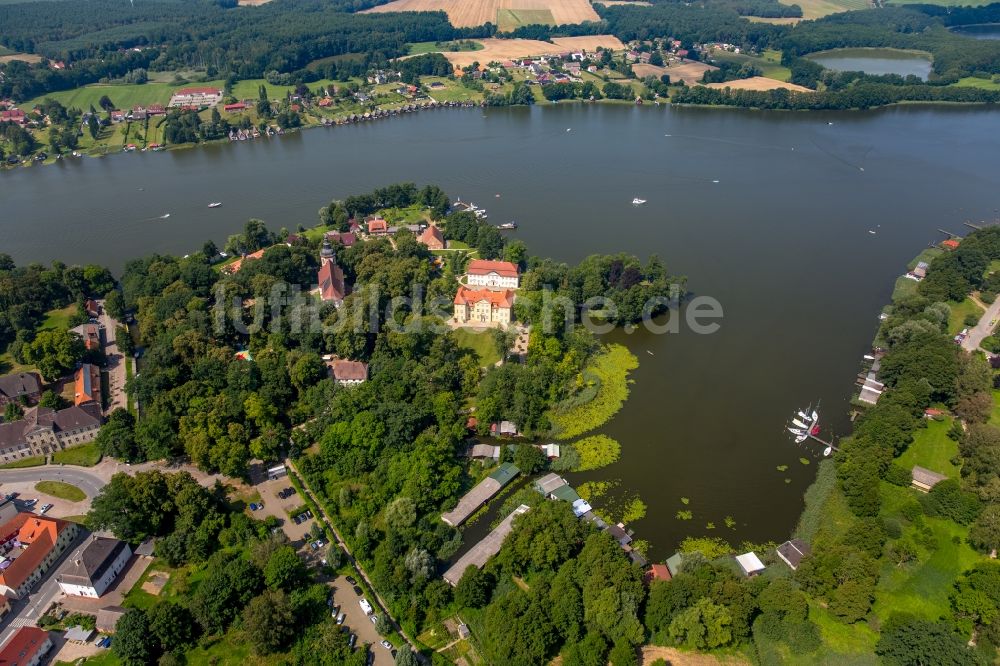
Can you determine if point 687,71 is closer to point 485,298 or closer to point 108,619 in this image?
point 485,298

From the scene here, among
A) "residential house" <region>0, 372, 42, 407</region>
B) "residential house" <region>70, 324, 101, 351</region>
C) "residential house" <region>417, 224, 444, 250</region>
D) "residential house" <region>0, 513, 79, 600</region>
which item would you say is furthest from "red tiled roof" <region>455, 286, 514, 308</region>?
"residential house" <region>0, 372, 42, 407</region>

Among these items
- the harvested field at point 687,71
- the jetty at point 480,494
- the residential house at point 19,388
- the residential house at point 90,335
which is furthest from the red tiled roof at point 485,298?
the harvested field at point 687,71

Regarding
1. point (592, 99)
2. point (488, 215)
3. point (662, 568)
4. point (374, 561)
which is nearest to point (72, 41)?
point (592, 99)

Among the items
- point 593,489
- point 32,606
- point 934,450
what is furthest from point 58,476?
point 934,450

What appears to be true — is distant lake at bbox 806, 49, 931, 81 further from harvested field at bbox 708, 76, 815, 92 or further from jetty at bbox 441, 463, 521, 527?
jetty at bbox 441, 463, 521, 527

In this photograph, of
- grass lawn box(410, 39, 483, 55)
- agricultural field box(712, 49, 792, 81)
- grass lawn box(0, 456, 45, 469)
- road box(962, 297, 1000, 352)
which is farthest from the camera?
grass lawn box(410, 39, 483, 55)

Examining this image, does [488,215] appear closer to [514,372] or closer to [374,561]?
[514,372]

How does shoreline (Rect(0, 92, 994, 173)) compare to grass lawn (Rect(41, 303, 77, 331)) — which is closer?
grass lawn (Rect(41, 303, 77, 331))
